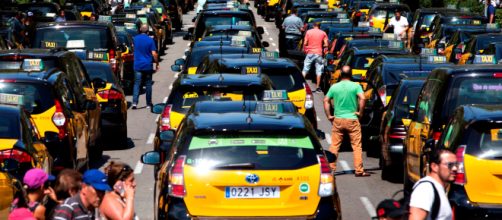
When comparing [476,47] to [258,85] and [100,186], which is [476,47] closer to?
[258,85]

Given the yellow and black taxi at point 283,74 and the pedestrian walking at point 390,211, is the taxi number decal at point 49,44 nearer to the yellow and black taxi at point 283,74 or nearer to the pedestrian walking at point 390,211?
the yellow and black taxi at point 283,74

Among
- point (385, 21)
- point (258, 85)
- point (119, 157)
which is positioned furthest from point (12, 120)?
point (385, 21)

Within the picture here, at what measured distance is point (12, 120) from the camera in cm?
1515

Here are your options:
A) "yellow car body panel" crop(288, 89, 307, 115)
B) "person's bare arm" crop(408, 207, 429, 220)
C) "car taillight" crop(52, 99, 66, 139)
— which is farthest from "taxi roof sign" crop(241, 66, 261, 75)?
"person's bare arm" crop(408, 207, 429, 220)

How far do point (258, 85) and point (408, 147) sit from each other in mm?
1966

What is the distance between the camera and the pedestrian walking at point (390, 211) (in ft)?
29.7

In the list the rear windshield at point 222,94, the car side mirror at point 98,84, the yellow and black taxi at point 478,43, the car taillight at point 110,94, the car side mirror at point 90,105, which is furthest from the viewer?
the yellow and black taxi at point 478,43

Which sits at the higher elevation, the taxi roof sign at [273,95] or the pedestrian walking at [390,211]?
the pedestrian walking at [390,211]

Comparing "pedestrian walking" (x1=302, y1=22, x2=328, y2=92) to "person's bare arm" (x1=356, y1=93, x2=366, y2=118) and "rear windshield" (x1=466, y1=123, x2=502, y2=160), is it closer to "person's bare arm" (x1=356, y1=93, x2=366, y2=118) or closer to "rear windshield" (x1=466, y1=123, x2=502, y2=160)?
"person's bare arm" (x1=356, y1=93, x2=366, y2=118)

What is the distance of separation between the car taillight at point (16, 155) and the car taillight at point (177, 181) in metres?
2.48

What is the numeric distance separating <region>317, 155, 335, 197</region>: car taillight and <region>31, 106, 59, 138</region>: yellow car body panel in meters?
6.37

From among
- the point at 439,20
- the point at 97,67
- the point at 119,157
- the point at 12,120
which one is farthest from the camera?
the point at 439,20

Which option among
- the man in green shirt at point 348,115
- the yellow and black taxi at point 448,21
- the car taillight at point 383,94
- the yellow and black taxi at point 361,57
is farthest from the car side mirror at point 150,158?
the yellow and black taxi at point 448,21

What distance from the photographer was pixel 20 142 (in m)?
14.7
